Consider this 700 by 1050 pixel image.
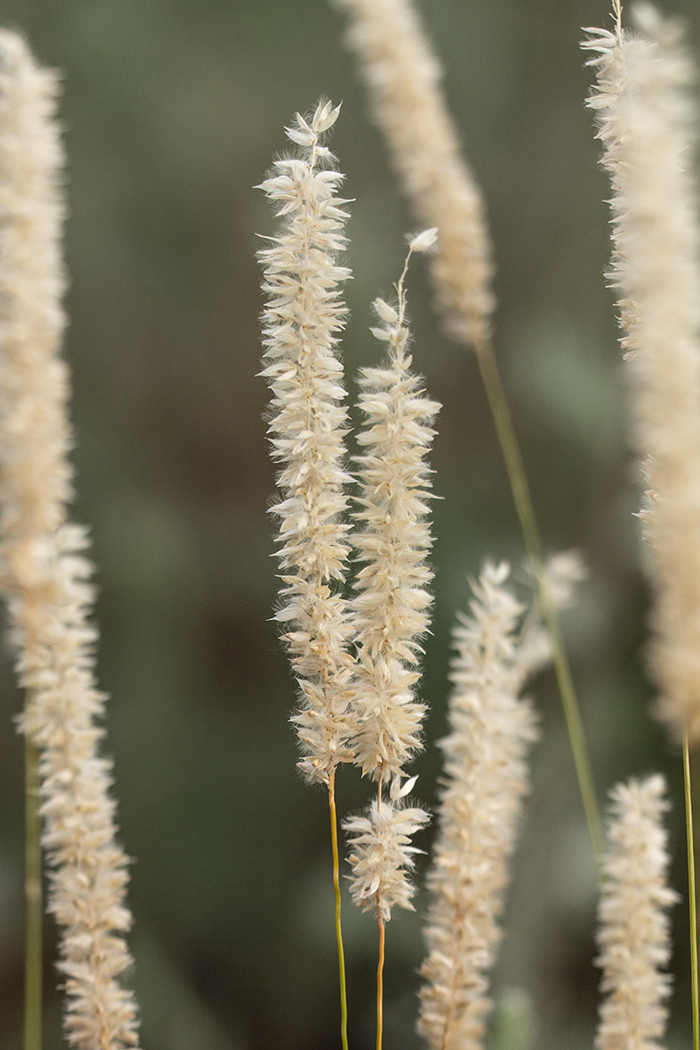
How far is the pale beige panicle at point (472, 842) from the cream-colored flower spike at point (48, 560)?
0.30ft

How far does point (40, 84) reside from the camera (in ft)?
0.81

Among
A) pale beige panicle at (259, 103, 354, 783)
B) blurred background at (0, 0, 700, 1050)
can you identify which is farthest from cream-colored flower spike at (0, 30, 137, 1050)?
blurred background at (0, 0, 700, 1050)

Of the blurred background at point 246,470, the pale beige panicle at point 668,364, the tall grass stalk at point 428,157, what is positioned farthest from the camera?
the blurred background at point 246,470

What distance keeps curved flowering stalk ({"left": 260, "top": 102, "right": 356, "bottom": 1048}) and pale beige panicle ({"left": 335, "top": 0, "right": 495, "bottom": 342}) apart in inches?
4.5

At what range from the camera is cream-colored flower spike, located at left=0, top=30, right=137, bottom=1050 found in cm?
22

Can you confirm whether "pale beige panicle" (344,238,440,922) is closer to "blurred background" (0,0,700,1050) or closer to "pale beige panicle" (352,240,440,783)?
"pale beige panicle" (352,240,440,783)

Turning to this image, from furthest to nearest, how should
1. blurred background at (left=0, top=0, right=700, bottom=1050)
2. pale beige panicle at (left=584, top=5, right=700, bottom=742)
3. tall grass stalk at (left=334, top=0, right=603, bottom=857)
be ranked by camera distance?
1. blurred background at (left=0, top=0, right=700, bottom=1050)
2. tall grass stalk at (left=334, top=0, right=603, bottom=857)
3. pale beige panicle at (left=584, top=5, right=700, bottom=742)

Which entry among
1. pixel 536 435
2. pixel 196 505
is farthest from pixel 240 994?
pixel 536 435

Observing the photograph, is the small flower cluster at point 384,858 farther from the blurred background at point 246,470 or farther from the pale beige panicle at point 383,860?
the blurred background at point 246,470

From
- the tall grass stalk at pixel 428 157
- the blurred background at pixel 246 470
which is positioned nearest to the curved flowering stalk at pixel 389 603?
the tall grass stalk at pixel 428 157

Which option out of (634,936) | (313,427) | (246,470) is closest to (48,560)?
(313,427)

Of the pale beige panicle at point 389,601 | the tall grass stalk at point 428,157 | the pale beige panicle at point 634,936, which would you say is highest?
the tall grass stalk at point 428,157

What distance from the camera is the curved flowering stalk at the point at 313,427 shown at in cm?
25

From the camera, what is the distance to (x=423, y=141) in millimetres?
Result: 358
